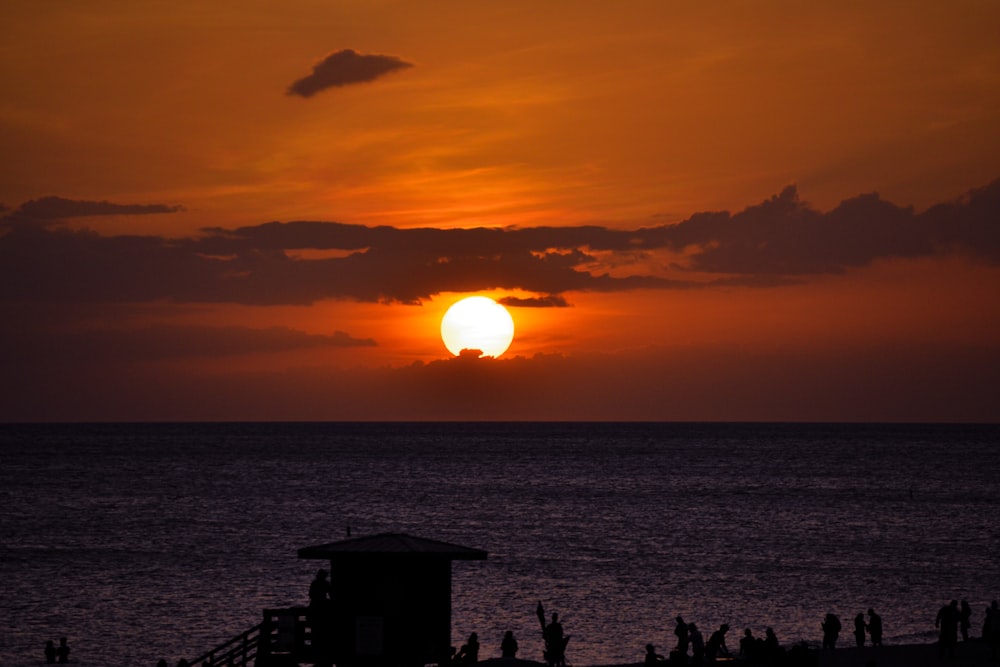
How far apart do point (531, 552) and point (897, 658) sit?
4342 cm

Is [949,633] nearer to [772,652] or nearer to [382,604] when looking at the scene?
[772,652]

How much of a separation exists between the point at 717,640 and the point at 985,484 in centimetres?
12314

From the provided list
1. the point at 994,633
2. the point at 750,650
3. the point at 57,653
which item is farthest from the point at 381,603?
the point at 57,653

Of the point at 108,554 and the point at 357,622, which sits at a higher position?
the point at 357,622

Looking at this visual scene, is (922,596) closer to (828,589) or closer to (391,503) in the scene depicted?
(828,589)

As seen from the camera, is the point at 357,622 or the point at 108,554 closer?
the point at 357,622

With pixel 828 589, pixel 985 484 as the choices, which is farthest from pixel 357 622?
pixel 985 484

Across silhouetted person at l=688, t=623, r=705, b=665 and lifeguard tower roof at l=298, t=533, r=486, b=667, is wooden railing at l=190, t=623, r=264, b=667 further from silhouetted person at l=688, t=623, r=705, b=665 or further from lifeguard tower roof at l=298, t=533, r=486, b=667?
silhouetted person at l=688, t=623, r=705, b=665

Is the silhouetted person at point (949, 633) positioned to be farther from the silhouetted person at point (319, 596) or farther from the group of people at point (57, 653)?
the group of people at point (57, 653)

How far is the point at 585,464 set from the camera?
198 meters

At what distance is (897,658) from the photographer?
3500 cm

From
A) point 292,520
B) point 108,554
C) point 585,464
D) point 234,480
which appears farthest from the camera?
point 585,464

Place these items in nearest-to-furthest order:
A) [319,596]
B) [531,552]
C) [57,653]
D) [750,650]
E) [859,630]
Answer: [319,596]
[750,650]
[859,630]
[57,653]
[531,552]

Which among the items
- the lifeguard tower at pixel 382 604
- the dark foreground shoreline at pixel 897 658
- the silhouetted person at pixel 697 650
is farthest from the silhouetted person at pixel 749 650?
the lifeguard tower at pixel 382 604
